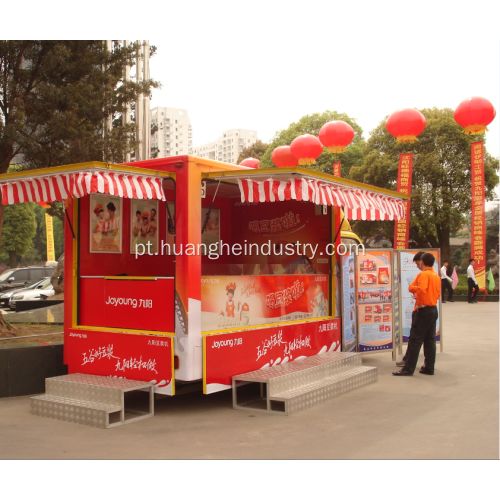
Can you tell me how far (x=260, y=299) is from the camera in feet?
23.2

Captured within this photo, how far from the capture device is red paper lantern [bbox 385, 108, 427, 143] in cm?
1184

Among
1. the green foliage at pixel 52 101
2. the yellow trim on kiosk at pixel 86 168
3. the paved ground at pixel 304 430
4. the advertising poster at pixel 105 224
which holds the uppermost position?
the green foliage at pixel 52 101

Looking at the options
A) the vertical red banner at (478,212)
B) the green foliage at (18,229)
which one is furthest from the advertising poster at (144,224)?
the green foliage at (18,229)

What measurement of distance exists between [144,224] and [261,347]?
235 cm

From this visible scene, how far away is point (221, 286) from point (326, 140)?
7.63m

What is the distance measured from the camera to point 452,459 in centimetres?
444

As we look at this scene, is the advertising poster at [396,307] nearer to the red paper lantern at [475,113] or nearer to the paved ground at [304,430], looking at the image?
the paved ground at [304,430]

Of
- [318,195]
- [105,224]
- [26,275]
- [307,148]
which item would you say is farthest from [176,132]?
[318,195]

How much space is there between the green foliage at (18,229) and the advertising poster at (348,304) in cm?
4131

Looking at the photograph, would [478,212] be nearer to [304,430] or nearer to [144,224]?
[144,224]

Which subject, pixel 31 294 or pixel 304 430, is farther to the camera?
pixel 31 294

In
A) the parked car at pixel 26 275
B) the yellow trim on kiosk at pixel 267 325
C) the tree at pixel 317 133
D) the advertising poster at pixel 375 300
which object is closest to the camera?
the yellow trim on kiosk at pixel 267 325

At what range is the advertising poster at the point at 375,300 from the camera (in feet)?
29.7

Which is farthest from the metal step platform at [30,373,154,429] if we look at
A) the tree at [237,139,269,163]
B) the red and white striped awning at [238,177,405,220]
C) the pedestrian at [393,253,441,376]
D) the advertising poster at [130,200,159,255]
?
the tree at [237,139,269,163]
